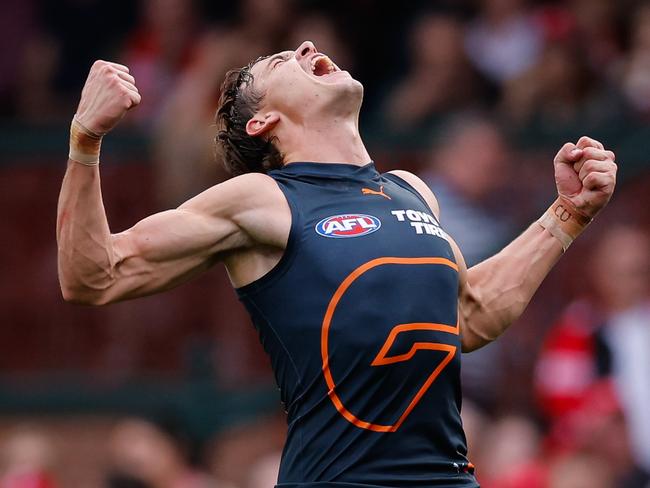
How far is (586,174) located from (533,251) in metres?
0.36

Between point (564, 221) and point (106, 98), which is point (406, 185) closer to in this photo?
point (564, 221)

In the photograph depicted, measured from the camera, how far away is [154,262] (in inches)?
187

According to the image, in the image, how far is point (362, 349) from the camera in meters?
4.61

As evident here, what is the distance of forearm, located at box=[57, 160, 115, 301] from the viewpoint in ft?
15.1

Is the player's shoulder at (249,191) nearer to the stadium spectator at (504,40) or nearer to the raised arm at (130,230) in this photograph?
the raised arm at (130,230)

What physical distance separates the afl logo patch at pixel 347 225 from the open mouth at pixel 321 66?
0.72 metres

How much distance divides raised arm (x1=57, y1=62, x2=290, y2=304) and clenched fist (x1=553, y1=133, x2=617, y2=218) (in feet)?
3.77

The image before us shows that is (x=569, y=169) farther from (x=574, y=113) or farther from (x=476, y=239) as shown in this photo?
(x=574, y=113)

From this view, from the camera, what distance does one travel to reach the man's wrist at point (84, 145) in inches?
182

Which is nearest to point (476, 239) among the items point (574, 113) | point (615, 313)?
point (615, 313)

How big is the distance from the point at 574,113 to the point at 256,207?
5920 millimetres

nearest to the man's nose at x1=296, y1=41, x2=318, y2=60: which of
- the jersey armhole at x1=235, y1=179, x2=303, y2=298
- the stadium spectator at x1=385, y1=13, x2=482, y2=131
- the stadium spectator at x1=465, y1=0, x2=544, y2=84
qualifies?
the jersey armhole at x1=235, y1=179, x2=303, y2=298

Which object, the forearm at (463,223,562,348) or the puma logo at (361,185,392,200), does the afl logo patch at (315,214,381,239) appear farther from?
the forearm at (463,223,562,348)

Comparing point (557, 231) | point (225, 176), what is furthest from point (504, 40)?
point (557, 231)
